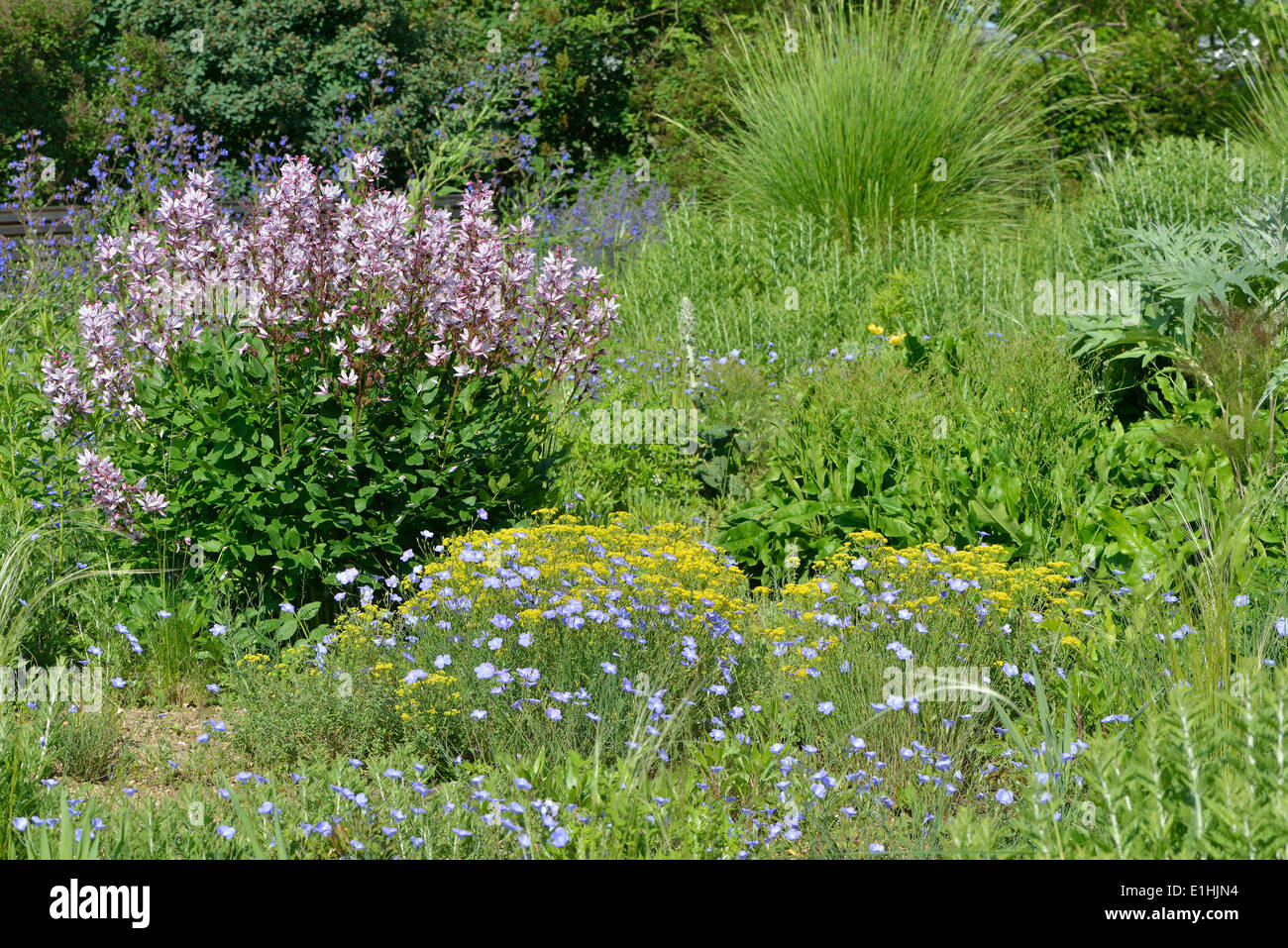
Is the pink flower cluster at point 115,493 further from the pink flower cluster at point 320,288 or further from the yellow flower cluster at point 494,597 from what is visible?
the yellow flower cluster at point 494,597

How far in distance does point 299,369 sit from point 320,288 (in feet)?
0.98

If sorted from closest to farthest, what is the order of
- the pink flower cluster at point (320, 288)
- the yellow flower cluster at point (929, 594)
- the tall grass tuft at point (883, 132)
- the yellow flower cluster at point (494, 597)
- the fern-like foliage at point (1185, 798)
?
the fern-like foliage at point (1185, 798)
the yellow flower cluster at point (494, 597)
the yellow flower cluster at point (929, 594)
the pink flower cluster at point (320, 288)
the tall grass tuft at point (883, 132)

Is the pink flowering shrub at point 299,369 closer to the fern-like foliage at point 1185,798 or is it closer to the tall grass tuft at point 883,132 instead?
the fern-like foliage at point 1185,798

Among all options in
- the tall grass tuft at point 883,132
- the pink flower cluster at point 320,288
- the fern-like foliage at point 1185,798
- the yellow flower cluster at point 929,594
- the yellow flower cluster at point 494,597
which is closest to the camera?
the fern-like foliage at point 1185,798

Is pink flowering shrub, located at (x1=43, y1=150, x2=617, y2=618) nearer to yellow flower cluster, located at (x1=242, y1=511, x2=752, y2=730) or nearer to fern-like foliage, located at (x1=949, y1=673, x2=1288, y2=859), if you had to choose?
yellow flower cluster, located at (x1=242, y1=511, x2=752, y2=730)

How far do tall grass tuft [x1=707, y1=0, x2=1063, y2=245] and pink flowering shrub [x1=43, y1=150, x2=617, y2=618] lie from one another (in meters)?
5.16

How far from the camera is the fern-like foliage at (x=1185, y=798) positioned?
214 centimetres

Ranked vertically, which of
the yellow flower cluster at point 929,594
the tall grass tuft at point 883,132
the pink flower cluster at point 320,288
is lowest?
the yellow flower cluster at point 929,594

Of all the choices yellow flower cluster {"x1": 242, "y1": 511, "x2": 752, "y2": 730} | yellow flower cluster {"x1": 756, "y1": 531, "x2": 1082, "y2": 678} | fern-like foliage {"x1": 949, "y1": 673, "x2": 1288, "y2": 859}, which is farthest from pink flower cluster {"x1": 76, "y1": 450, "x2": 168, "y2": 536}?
fern-like foliage {"x1": 949, "y1": 673, "x2": 1288, "y2": 859}

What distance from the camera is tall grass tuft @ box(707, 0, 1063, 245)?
887 centimetres

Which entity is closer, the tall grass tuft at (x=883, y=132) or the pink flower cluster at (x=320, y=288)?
the pink flower cluster at (x=320, y=288)

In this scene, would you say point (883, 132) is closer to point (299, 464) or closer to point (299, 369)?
point (299, 369)

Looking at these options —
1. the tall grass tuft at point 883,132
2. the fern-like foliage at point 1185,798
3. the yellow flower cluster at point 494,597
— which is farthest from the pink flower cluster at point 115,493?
the tall grass tuft at point 883,132

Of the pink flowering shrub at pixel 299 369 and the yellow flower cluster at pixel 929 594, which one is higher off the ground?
the pink flowering shrub at pixel 299 369
